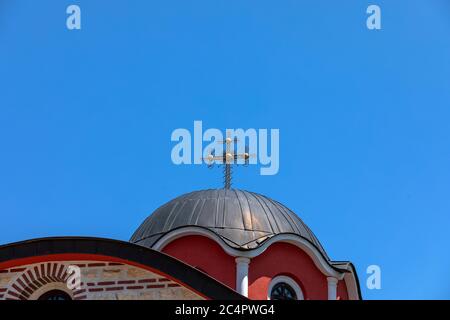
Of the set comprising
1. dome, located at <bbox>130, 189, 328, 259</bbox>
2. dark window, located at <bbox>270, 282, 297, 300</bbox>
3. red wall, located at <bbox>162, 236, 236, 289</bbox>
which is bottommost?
dark window, located at <bbox>270, 282, 297, 300</bbox>

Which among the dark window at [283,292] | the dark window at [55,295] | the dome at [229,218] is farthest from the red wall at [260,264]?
the dark window at [55,295]

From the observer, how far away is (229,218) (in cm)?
2272

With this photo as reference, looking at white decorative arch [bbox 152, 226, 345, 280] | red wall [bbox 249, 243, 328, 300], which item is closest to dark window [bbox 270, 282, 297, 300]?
red wall [bbox 249, 243, 328, 300]

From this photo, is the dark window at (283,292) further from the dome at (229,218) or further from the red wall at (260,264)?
the dome at (229,218)

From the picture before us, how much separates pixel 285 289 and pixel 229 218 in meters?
2.38

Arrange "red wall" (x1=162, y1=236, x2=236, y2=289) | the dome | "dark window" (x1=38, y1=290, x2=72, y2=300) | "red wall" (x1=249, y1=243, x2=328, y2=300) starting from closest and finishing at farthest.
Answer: "dark window" (x1=38, y1=290, x2=72, y2=300)
"red wall" (x1=249, y1=243, x2=328, y2=300)
"red wall" (x1=162, y1=236, x2=236, y2=289)
the dome

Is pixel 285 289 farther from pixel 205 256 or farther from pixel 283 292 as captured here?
pixel 205 256

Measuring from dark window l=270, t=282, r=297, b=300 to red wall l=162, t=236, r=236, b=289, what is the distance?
1.05 meters

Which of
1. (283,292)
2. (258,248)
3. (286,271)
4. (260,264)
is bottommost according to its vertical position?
(283,292)

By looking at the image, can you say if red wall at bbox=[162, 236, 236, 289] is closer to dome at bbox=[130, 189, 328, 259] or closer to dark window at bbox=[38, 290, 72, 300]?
dome at bbox=[130, 189, 328, 259]

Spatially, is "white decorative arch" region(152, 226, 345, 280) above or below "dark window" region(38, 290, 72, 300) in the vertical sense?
above

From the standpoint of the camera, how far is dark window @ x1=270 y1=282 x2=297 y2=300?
21.6 metres

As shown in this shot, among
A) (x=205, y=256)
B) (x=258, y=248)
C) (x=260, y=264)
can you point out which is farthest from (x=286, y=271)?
(x=205, y=256)

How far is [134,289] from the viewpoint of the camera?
1556 centimetres
